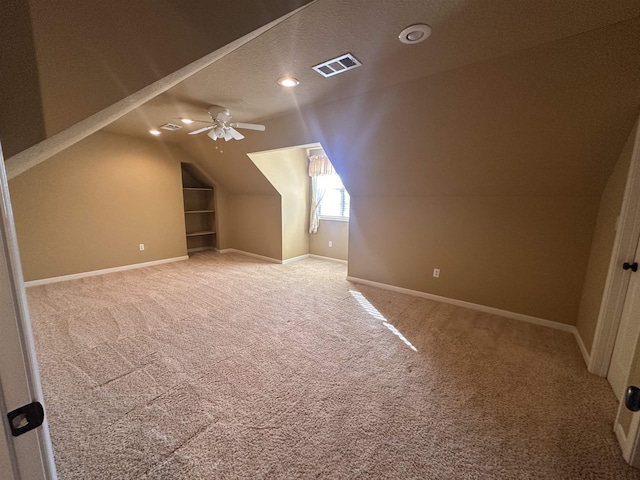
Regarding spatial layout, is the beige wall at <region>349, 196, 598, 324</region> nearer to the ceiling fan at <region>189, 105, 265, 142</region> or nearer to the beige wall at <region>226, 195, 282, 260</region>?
the beige wall at <region>226, 195, 282, 260</region>

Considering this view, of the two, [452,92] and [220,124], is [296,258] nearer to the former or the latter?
[220,124]

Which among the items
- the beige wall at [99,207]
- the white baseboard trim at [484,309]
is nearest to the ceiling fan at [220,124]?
the beige wall at [99,207]

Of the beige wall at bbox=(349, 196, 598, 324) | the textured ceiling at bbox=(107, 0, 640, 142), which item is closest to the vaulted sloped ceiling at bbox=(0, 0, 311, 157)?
the textured ceiling at bbox=(107, 0, 640, 142)

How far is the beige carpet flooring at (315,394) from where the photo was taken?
4.48ft

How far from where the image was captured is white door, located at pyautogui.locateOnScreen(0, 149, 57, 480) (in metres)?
0.49

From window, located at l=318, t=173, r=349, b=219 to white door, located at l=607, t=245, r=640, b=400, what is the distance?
3.81 metres

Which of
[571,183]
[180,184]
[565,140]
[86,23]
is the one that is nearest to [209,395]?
[86,23]

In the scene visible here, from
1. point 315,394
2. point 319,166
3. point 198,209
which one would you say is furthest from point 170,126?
point 315,394

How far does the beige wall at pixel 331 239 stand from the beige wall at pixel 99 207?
113 inches

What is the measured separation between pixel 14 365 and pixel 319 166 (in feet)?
16.1

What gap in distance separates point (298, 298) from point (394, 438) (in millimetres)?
2143

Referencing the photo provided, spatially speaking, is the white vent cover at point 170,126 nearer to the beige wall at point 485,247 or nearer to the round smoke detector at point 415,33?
the beige wall at point 485,247

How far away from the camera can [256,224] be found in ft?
18.4

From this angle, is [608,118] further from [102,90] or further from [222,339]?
[222,339]
